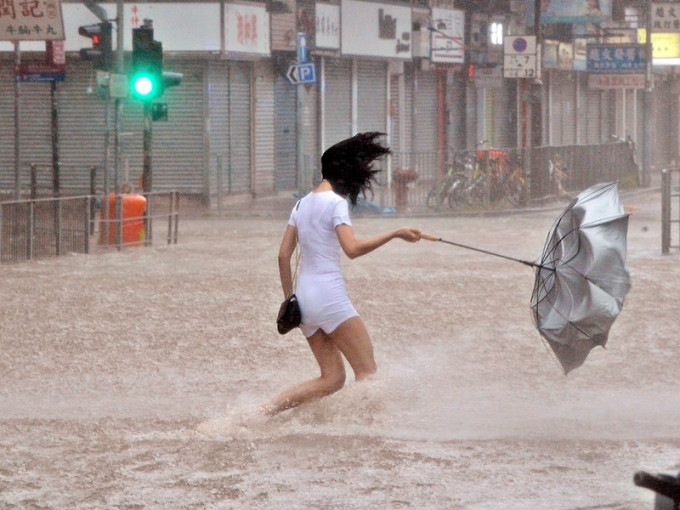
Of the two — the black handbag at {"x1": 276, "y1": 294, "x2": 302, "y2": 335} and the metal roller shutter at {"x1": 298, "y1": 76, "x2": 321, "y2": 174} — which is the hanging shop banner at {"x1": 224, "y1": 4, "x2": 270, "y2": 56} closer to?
the metal roller shutter at {"x1": 298, "y1": 76, "x2": 321, "y2": 174}

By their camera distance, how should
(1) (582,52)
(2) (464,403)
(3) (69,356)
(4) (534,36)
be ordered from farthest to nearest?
(1) (582,52)
(4) (534,36)
(3) (69,356)
(2) (464,403)

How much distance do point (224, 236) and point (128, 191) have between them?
5.80 ft

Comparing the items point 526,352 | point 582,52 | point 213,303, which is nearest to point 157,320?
point 213,303

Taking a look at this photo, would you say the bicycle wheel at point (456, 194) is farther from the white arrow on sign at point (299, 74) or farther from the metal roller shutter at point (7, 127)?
the metal roller shutter at point (7, 127)

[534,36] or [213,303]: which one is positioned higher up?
[534,36]

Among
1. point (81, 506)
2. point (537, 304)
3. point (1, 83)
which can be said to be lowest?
point (81, 506)

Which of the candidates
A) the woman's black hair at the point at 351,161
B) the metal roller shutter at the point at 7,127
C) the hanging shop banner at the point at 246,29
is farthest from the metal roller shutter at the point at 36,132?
the woman's black hair at the point at 351,161

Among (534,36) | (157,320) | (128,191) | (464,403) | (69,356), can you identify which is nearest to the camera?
(464,403)

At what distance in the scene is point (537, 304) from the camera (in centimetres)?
732

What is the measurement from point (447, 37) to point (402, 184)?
42.8ft

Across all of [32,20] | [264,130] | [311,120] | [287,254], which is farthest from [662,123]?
[287,254]

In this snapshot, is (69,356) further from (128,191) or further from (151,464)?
(128,191)

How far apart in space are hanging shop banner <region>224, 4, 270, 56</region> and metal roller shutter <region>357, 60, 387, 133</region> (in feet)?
18.8

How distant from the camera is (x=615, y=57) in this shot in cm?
3588
